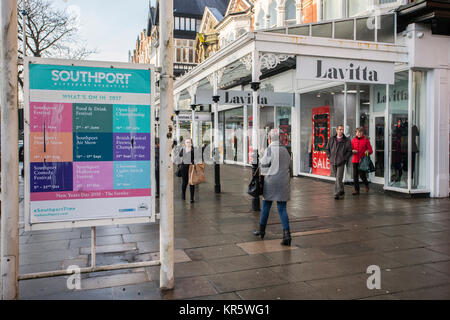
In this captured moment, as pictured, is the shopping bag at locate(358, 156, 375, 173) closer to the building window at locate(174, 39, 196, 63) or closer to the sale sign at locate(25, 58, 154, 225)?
the sale sign at locate(25, 58, 154, 225)

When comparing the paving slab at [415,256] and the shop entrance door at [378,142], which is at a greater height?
the shop entrance door at [378,142]

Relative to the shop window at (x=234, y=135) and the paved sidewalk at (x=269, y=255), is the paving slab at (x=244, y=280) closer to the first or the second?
the paved sidewalk at (x=269, y=255)

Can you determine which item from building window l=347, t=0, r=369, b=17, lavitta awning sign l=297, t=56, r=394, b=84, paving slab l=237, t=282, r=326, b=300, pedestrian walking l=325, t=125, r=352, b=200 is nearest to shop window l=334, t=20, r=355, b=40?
lavitta awning sign l=297, t=56, r=394, b=84

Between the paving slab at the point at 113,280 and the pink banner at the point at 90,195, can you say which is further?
the paving slab at the point at 113,280

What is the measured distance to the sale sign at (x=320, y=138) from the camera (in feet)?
46.9

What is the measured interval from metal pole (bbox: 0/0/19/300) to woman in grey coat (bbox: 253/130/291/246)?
3.48m

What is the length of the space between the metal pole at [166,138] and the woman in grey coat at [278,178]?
2.21 metres

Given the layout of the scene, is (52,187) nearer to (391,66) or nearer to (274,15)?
(391,66)

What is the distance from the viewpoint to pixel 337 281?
4.43 meters

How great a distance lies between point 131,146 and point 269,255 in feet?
8.22

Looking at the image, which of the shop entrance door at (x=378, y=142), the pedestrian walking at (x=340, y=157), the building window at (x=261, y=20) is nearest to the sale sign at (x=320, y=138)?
the shop entrance door at (x=378, y=142)

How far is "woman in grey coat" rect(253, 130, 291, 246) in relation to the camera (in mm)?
5977

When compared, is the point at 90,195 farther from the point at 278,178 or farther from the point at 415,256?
the point at 415,256
